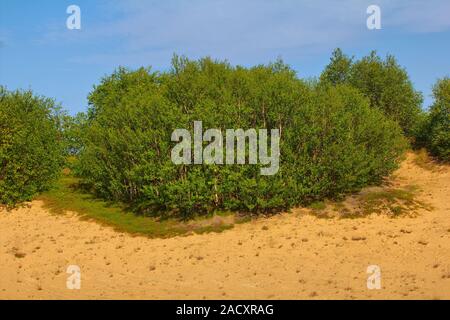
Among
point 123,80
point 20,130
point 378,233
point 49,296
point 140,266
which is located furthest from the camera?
point 123,80

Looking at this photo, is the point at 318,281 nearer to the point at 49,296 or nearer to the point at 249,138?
the point at 49,296

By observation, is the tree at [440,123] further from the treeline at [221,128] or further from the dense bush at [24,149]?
the dense bush at [24,149]

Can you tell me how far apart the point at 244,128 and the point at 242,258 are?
1394 centimetres

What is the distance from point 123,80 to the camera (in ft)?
217

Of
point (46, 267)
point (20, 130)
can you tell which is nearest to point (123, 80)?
point (20, 130)

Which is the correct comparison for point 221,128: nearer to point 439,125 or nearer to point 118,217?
point 118,217

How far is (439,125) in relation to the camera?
212 feet

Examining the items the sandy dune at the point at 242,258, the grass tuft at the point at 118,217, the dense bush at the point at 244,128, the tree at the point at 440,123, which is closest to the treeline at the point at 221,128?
the dense bush at the point at 244,128

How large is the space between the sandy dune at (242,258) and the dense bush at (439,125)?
1905cm

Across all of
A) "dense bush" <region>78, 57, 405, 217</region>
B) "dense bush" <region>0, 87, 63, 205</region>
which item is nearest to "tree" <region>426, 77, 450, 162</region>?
"dense bush" <region>78, 57, 405, 217</region>

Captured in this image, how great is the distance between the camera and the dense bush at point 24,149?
1903 inches

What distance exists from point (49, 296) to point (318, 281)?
45.8 feet

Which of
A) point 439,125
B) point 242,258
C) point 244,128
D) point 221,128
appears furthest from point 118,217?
point 439,125
